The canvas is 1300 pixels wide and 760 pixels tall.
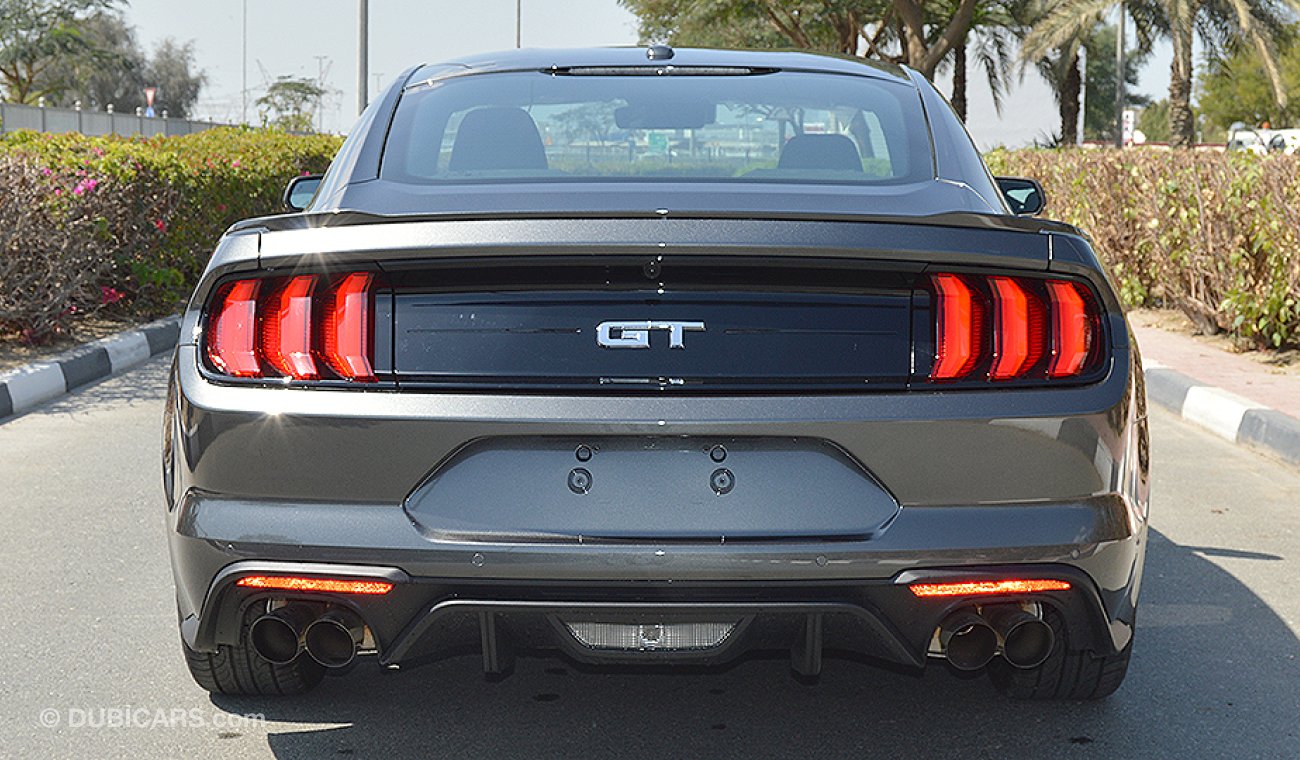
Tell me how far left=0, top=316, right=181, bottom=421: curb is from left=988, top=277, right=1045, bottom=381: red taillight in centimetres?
632

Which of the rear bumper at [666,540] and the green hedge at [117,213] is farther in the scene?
the green hedge at [117,213]

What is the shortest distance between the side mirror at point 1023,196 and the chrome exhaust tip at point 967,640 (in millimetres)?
1395

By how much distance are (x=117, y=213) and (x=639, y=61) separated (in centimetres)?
742

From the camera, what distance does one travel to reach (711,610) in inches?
119

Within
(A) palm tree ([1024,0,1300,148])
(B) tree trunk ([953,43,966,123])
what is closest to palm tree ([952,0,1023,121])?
(B) tree trunk ([953,43,966,123])

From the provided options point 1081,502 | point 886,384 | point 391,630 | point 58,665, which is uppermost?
point 886,384

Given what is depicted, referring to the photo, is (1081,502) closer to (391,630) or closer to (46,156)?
(391,630)

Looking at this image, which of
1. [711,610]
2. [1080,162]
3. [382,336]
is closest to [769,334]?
Answer: [711,610]

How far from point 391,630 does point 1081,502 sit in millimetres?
1288

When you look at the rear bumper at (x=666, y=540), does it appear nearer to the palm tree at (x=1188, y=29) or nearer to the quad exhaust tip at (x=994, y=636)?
the quad exhaust tip at (x=994, y=636)

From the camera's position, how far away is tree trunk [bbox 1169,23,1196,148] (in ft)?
115

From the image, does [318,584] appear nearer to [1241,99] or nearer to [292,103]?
[292,103]

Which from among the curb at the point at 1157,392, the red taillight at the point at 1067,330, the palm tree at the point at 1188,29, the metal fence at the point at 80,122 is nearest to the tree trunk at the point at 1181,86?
the palm tree at the point at 1188,29

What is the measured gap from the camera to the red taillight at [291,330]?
318 cm
